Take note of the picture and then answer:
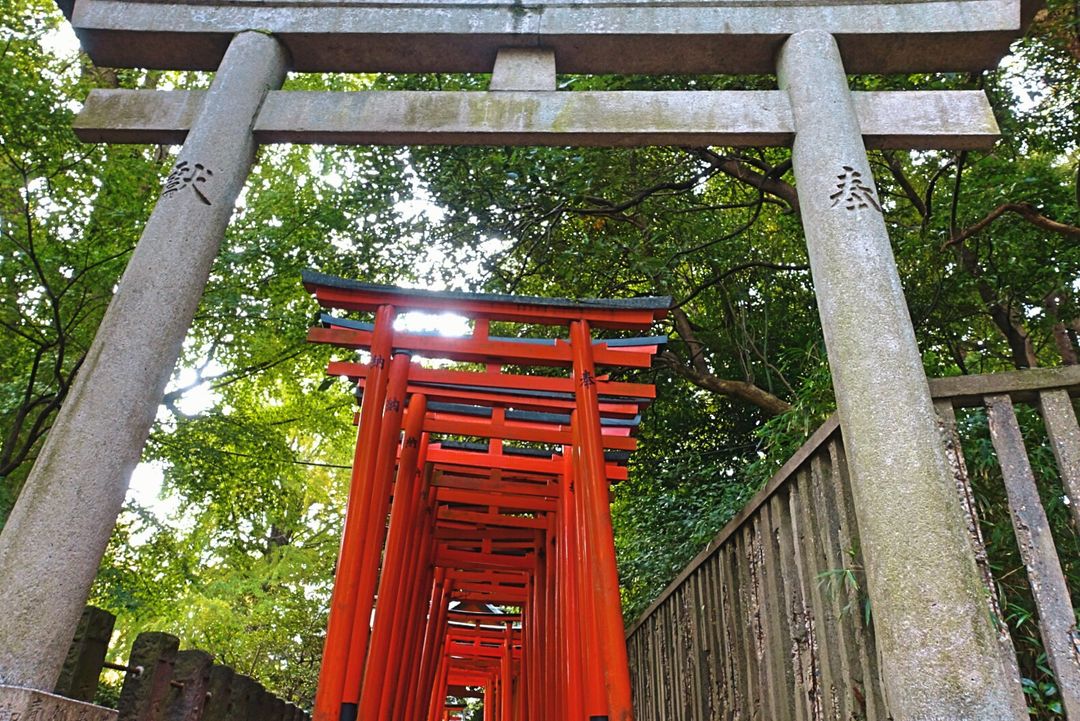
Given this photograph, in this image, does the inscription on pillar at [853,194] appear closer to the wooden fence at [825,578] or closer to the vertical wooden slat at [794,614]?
the wooden fence at [825,578]

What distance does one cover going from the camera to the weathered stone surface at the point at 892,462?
233 cm

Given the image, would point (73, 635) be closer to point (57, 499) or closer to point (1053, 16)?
point (57, 499)

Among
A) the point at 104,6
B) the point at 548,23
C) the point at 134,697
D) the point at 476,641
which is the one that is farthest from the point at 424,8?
the point at 476,641

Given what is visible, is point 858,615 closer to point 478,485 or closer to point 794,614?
point 794,614

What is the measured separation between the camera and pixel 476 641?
14.4m

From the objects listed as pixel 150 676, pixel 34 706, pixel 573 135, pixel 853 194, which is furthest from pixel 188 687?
pixel 853 194

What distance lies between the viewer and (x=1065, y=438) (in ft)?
8.11

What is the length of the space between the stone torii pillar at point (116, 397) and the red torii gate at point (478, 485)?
1606 millimetres

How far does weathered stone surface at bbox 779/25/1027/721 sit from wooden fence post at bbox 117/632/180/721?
2823 millimetres

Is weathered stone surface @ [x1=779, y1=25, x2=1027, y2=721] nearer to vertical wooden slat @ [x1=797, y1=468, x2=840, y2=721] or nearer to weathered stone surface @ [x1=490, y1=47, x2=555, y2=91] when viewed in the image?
vertical wooden slat @ [x1=797, y1=468, x2=840, y2=721]

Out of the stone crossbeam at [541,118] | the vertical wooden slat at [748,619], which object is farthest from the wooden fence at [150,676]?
the vertical wooden slat at [748,619]

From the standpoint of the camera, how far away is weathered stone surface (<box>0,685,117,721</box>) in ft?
7.66

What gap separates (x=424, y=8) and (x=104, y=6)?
6.08 ft

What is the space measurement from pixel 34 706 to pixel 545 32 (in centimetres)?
391
